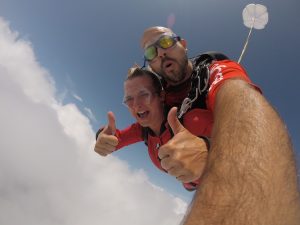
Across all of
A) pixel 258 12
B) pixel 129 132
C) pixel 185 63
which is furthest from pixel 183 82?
pixel 258 12

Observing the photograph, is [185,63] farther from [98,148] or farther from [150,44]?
[98,148]

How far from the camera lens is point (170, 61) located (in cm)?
416

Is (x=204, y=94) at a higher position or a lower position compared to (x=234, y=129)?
higher

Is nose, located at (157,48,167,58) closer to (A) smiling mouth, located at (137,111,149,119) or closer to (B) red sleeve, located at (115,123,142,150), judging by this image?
(A) smiling mouth, located at (137,111,149,119)

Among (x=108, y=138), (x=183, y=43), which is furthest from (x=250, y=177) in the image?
(x=183, y=43)

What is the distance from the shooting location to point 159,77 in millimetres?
4316

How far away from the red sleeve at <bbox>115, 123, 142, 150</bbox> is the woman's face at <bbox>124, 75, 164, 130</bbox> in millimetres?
619

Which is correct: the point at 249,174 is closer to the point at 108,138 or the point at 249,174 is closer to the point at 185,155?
the point at 185,155

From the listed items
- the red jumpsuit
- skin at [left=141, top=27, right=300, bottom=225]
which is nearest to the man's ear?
the red jumpsuit

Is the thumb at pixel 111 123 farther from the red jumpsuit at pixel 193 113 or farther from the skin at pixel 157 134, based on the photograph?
the red jumpsuit at pixel 193 113

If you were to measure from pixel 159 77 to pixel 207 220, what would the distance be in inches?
143

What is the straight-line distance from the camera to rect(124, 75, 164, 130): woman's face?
387 cm

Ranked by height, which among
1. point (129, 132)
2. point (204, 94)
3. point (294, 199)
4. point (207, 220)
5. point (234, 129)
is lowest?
point (207, 220)

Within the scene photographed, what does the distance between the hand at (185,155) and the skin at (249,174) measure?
13.2 inches
